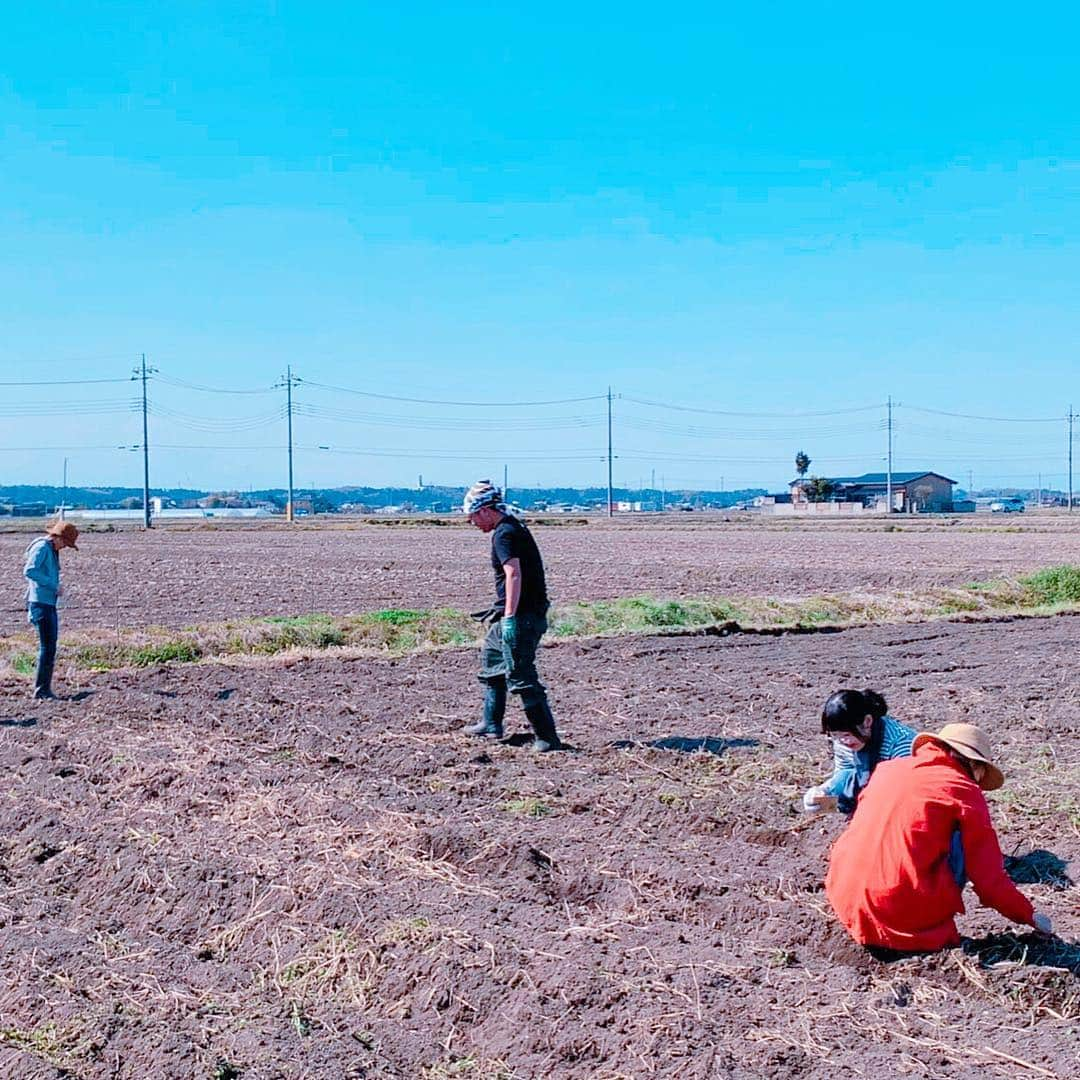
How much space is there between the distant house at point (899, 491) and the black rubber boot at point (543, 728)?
99.5m

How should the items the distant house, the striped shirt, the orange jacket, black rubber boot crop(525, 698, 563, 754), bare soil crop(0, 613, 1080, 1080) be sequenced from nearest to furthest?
bare soil crop(0, 613, 1080, 1080) → the orange jacket → the striped shirt → black rubber boot crop(525, 698, 563, 754) → the distant house

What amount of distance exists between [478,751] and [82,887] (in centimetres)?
302

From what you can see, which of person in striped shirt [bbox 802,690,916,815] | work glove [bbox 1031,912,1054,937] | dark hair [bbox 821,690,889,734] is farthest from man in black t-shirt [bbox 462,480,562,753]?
work glove [bbox 1031,912,1054,937]

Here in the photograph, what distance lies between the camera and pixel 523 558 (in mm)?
7973

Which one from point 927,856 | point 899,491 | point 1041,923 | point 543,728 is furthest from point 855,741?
point 899,491

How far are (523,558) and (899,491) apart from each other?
10493 cm

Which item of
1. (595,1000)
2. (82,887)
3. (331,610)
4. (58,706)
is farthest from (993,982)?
(331,610)

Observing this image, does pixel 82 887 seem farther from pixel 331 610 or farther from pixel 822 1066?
pixel 331 610

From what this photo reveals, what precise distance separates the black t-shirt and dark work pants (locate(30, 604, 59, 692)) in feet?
15.4

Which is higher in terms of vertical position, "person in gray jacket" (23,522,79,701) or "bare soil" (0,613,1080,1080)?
"person in gray jacket" (23,522,79,701)

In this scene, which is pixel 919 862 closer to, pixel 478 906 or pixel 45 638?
pixel 478 906

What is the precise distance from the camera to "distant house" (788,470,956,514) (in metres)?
106

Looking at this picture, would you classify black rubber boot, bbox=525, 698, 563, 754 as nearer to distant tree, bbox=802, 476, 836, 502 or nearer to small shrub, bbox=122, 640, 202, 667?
small shrub, bbox=122, 640, 202, 667

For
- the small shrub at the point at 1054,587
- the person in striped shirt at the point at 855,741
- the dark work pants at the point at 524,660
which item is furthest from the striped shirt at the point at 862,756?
the small shrub at the point at 1054,587
